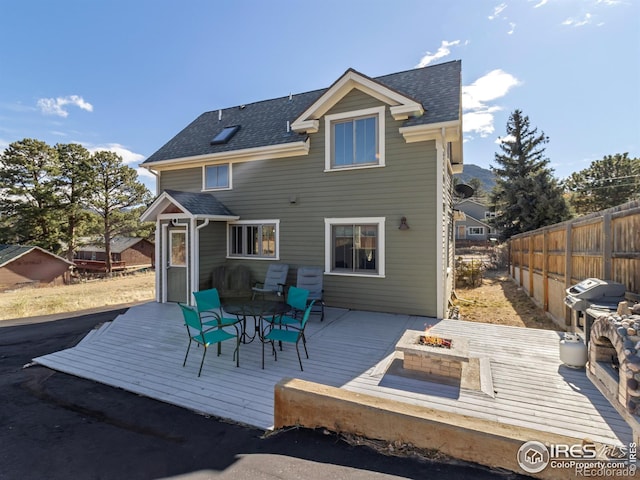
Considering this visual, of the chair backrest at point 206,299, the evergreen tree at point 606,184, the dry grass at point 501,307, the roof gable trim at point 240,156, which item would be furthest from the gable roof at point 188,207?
the evergreen tree at point 606,184

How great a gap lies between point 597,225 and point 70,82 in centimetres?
2082

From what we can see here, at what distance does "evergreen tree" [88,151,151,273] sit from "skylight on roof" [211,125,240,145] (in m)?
21.1

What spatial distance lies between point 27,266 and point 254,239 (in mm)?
25450

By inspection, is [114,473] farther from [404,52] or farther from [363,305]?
[404,52]

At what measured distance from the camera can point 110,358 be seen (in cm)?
499

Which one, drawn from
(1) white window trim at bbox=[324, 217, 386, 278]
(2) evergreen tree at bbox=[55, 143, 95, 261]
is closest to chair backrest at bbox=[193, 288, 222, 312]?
(1) white window trim at bbox=[324, 217, 386, 278]

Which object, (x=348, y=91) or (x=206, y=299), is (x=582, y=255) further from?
(x=206, y=299)

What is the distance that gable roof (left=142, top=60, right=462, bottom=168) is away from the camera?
7125 millimetres

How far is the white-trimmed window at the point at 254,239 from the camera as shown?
8922 mm

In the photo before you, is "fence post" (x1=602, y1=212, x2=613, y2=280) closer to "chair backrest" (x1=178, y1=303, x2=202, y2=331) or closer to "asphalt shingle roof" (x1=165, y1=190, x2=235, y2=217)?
"chair backrest" (x1=178, y1=303, x2=202, y2=331)

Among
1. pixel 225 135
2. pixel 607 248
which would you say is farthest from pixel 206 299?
pixel 607 248

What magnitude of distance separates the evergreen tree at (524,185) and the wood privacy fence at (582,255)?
46.9 feet

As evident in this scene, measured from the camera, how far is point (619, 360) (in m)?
2.89

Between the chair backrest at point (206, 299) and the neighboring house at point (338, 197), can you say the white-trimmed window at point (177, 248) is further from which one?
the chair backrest at point (206, 299)
